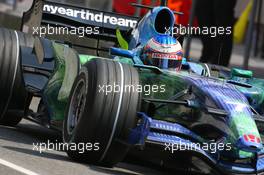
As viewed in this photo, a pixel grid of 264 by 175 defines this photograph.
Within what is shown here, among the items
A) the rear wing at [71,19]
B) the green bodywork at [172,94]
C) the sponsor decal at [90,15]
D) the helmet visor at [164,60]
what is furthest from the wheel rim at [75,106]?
the sponsor decal at [90,15]

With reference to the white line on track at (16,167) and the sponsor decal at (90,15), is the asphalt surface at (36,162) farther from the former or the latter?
the sponsor decal at (90,15)

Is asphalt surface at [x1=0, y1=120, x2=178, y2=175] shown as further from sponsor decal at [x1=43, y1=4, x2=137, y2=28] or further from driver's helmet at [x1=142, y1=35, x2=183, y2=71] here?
sponsor decal at [x1=43, y1=4, x2=137, y2=28]

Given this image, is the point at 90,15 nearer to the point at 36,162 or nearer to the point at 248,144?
the point at 36,162

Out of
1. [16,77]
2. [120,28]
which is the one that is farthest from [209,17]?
[16,77]

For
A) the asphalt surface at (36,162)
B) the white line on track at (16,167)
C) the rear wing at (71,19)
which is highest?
the rear wing at (71,19)

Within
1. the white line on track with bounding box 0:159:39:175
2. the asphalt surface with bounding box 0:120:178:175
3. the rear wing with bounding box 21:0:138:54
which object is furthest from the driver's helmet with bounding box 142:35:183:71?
the white line on track with bounding box 0:159:39:175

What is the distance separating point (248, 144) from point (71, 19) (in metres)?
4.62

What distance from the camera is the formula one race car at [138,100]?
30.8ft

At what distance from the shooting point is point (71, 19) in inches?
521

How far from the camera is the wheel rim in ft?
32.8

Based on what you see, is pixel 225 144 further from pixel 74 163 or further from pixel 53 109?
pixel 53 109

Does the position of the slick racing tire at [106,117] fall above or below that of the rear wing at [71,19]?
below

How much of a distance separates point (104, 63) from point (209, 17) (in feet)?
30.0

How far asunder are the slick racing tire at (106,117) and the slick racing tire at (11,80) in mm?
1922
